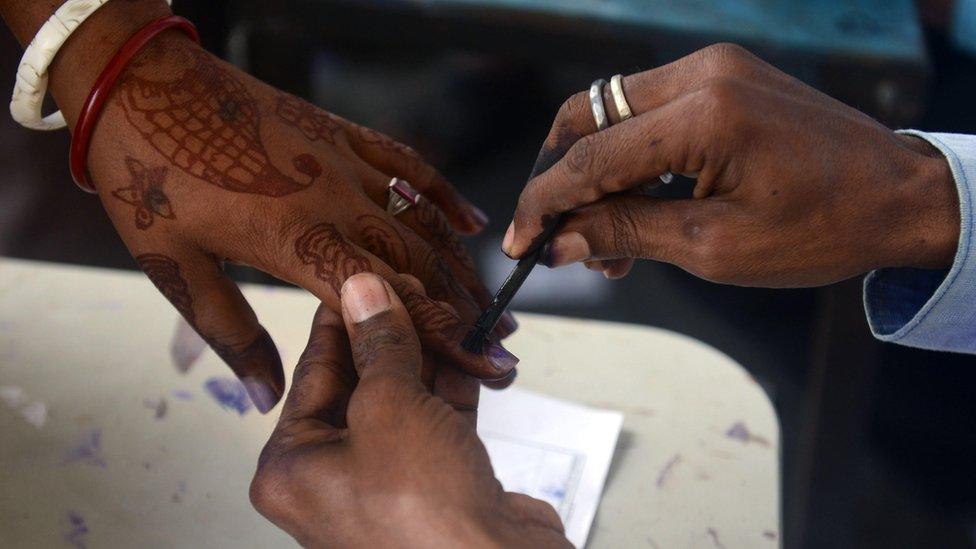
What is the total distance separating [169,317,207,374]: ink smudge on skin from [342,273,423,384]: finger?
0.35m

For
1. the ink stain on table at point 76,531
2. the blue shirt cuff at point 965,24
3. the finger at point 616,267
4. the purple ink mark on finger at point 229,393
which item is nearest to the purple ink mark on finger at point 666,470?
the finger at point 616,267

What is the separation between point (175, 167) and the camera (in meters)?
0.84

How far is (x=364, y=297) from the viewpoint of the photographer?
0.72 metres

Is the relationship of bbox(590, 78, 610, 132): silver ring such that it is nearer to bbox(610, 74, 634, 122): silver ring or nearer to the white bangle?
bbox(610, 74, 634, 122): silver ring

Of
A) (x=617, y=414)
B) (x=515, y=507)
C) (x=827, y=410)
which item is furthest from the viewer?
(x=827, y=410)

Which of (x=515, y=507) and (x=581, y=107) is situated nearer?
(x=515, y=507)

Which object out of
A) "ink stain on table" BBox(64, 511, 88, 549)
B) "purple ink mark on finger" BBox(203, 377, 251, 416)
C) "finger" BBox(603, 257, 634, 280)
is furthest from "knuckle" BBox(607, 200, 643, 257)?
"ink stain on table" BBox(64, 511, 88, 549)

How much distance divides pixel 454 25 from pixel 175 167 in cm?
81

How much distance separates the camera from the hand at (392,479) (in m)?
0.58

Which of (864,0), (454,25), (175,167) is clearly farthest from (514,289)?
(864,0)

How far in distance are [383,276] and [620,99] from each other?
0.82 ft

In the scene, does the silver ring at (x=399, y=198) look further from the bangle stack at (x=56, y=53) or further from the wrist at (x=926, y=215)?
the wrist at (x=926, y=215)

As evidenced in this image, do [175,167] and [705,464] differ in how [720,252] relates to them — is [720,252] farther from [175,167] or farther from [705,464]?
[175,167]

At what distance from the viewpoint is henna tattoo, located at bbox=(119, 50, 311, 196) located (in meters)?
0.84
